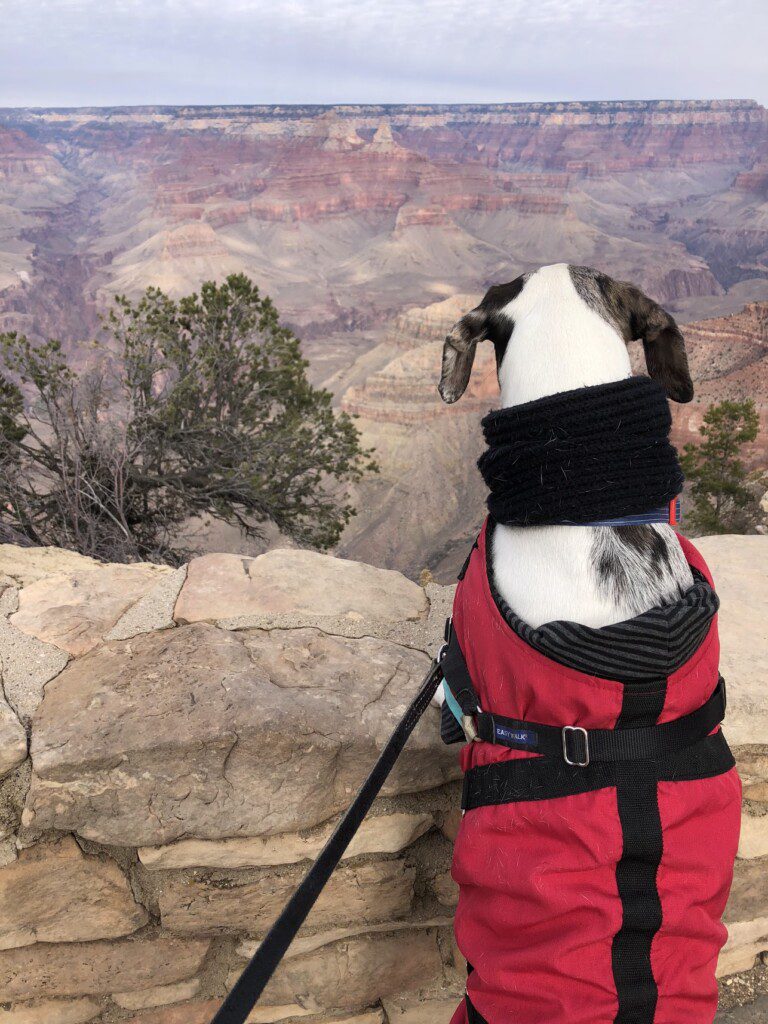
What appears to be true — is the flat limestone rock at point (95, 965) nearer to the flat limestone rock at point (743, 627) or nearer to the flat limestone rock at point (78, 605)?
the flat limestone rock at point (78, 605)

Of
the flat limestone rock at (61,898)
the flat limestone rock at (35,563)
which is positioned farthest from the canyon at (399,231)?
the flat limestone rock at (61,898)

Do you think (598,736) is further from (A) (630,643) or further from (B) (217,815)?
(B) (217,815)

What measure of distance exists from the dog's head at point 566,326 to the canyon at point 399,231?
32.6 meters

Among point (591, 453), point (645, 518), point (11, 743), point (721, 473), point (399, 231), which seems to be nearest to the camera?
point (591, 453)

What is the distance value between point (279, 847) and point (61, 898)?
0.66m

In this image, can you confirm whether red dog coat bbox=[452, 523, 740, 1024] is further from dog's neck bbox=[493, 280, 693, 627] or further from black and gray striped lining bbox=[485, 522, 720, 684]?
dog's neck bbox=[493, 280, 693, 627]

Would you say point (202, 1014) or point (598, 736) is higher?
point (598, 736)

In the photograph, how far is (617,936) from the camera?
4.83 ft

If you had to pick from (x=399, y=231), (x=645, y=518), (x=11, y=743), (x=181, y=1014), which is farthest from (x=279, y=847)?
(x=399, y=231)

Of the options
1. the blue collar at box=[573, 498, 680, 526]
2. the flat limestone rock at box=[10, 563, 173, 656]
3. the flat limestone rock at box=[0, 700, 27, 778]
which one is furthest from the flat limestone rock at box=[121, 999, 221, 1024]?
the blue collar at box=[573, 498, 680, 526]

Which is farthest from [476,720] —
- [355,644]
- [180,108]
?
[180,108]

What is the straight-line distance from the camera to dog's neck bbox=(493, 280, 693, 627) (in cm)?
177

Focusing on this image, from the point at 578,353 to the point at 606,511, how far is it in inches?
21.3

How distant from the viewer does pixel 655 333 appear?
2322mm
